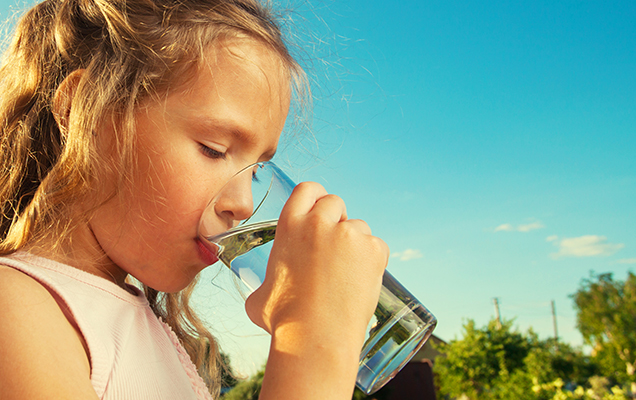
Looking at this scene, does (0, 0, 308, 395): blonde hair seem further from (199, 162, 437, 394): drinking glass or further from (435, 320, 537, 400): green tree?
(435, 320, 537, 400): green tree

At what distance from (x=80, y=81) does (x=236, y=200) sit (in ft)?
2.07

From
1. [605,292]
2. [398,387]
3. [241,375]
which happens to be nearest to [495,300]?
[605,292]

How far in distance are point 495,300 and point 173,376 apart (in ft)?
107

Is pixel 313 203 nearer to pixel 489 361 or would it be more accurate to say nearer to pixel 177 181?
pixel 177 181

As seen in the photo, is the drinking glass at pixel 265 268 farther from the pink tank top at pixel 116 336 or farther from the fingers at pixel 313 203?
the pink tank top at pixel 116 336

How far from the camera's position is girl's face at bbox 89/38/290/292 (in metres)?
1.10

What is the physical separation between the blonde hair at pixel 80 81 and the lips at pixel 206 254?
0.25 m

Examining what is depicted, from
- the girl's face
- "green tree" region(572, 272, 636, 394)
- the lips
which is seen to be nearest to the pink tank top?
the girl's face

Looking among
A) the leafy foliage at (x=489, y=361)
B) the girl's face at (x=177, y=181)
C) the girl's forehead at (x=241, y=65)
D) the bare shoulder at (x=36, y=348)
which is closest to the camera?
the bare shoulder at (x=36, y=348)

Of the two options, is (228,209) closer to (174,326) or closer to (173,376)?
(173,376)

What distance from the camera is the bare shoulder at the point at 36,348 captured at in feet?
2.24

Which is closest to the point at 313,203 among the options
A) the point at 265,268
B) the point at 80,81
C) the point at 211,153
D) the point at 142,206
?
the point at 265,268

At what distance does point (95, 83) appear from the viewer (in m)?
1.25

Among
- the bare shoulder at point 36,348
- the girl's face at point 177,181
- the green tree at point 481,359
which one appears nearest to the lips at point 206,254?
the girl's face at point 177,181
